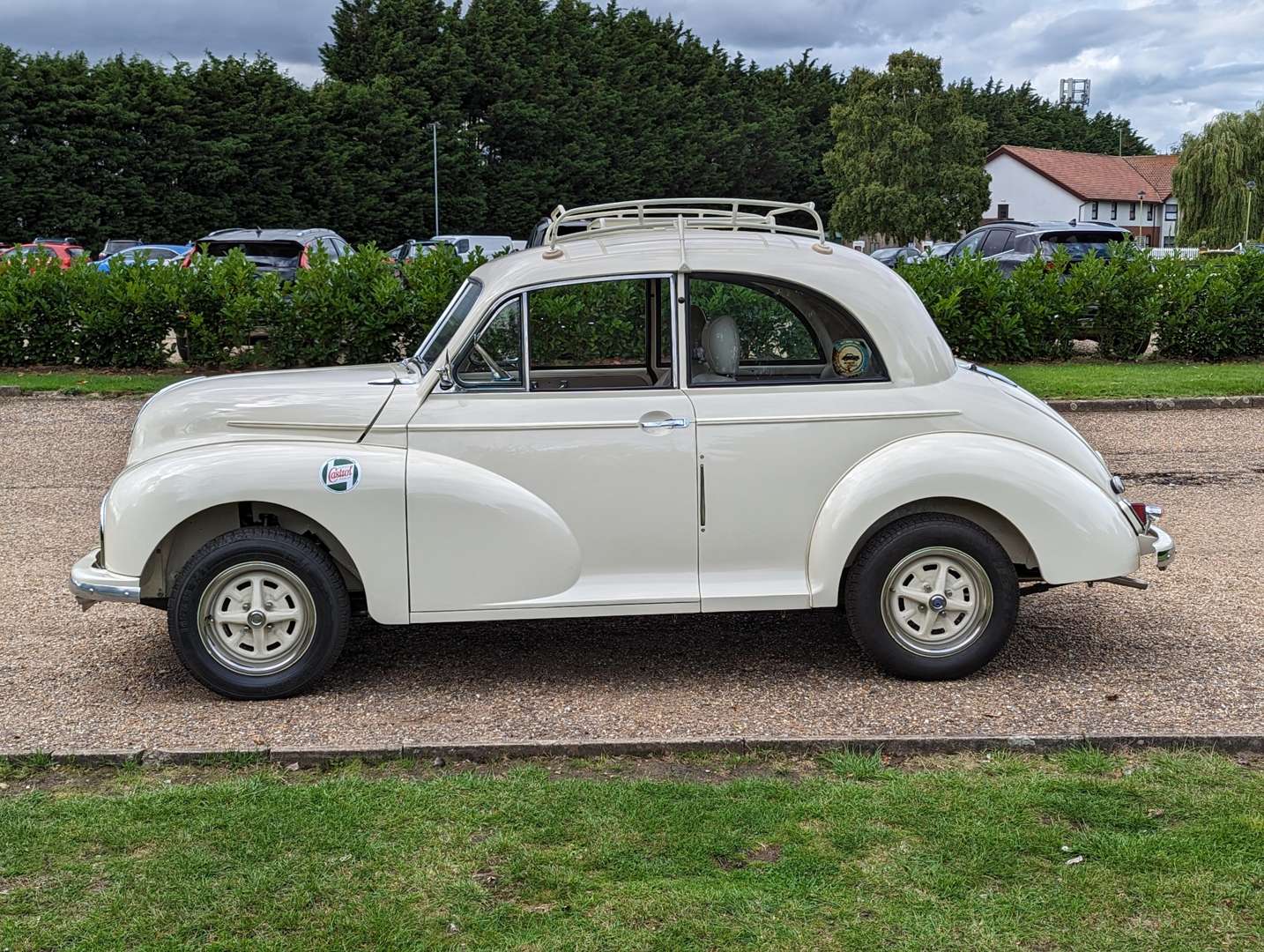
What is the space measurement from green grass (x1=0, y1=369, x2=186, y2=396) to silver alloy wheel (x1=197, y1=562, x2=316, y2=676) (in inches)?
380

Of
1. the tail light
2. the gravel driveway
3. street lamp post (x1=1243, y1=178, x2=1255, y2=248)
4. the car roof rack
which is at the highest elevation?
street lamp post (x1=1243, y1=178, x2=1255, y2=248)

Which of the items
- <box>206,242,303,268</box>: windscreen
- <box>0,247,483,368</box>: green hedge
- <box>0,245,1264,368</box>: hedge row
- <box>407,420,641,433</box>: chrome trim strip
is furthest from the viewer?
<box>206,242,303,268</box>: windscreen

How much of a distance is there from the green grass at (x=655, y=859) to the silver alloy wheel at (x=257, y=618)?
0.74 metres

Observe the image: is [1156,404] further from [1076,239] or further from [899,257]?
[1076,239]

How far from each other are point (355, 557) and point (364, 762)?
916 mm

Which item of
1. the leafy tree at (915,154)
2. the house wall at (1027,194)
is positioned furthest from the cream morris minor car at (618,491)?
the house wall at (1027,194)

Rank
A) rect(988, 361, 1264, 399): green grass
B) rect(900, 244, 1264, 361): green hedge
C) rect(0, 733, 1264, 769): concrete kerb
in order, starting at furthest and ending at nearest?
rect(900, 244, 1264, 361): green hedge, rect(988, 361, 1264, 399): green grass, rect(0, 733, 1264, 769): concrete kerb

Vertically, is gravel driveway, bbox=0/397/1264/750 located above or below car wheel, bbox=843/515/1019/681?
below

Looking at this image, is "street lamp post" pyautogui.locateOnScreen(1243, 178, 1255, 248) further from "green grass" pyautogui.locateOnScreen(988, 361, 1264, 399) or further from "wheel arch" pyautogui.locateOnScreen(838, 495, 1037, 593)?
"wheel arch" pyautogui.locateOnScreen(838, 495, 1037, 593)

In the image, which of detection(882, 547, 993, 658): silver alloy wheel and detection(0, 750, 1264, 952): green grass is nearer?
detection(0, 750, 1264, 952): green grass

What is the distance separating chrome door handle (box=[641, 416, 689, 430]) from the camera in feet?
17.6

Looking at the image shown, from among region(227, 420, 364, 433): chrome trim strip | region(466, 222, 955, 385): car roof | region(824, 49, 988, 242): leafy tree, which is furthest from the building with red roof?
region(227, 420, 364, 433): chrome trim strip

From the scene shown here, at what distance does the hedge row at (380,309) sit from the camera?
588 inches

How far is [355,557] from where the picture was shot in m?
5.30
